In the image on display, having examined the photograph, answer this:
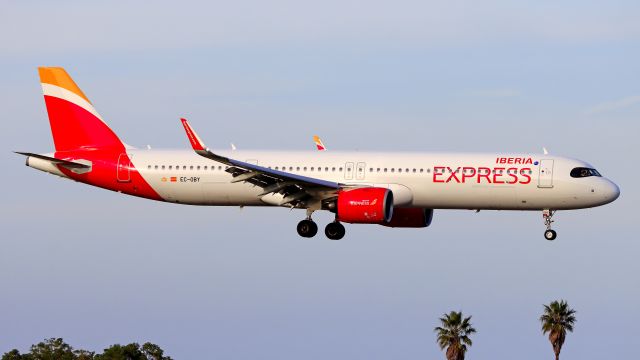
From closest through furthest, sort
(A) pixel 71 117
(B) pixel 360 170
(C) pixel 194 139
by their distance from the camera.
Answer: (C) pixel 194 139 → (B) pixel 360 170 → (A) pixel 71 117

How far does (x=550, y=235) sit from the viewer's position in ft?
222

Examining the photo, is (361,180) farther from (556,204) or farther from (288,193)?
(556,204)

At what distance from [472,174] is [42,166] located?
20628 mm

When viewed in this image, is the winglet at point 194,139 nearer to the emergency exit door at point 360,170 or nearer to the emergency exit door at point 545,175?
the emergency exit door at point 360,170

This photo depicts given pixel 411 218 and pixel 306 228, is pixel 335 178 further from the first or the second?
pixel 411 218

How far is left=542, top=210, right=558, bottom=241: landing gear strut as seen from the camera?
67.6 meters

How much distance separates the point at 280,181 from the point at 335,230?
4469 millimetres

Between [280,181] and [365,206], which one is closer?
[365,206]

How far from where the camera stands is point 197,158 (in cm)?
7019

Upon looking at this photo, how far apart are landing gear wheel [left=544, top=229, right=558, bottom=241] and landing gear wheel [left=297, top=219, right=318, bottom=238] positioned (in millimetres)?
10606

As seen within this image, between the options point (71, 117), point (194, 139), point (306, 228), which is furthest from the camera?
point (71, 117)

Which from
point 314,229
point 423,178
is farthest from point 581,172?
point 314,229

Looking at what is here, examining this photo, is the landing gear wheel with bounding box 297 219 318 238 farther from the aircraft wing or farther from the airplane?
the aircraft wing

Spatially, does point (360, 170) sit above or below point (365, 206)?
above
